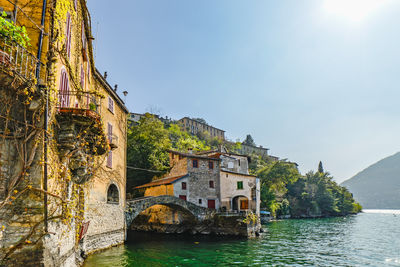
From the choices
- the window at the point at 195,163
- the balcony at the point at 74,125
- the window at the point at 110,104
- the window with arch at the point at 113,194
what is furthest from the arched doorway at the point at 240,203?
the balcony at the point at 74,125

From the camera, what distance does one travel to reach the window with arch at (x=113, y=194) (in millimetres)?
19688

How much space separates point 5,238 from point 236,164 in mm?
38509

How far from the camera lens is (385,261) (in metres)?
17.4

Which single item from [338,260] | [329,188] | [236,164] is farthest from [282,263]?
[329,188]

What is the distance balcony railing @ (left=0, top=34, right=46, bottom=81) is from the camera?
6.98 metres

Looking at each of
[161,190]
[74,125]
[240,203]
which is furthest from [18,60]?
[240,203]

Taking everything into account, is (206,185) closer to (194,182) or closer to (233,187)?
(194,182)

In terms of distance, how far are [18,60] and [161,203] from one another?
62.4ft

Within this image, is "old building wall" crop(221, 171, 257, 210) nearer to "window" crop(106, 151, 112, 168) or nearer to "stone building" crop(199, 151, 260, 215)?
"stone building" crop(199, 151, 260, 215)

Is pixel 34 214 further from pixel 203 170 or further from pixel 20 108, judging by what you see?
pixel 203 170

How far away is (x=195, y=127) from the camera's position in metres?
105

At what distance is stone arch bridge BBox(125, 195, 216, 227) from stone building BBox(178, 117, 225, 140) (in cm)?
7080

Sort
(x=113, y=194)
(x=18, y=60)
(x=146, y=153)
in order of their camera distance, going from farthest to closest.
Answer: (x=146, y=153), (x=113, y=194), (x=18, y=60)

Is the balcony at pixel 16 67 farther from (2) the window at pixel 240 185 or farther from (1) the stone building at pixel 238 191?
(2) the window at pixel 240 185
